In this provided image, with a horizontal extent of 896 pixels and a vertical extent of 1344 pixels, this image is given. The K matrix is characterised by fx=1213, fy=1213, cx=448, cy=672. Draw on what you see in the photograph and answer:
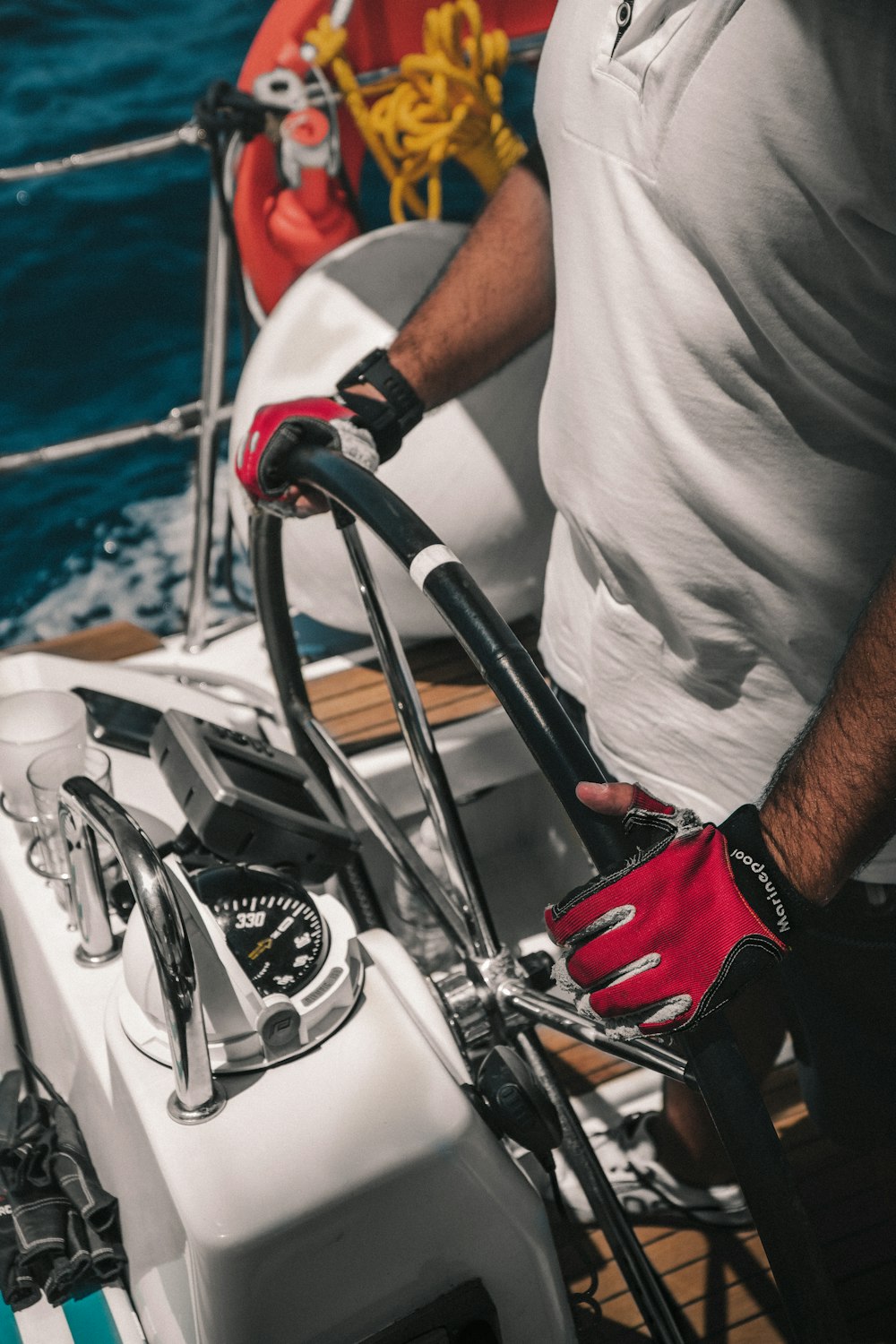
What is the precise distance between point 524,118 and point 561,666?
14.9 ft

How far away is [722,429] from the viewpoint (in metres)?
0.87

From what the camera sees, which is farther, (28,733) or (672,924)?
(28,733)

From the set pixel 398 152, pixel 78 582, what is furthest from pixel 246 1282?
pixel 78 582

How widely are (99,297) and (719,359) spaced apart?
4.13 meters

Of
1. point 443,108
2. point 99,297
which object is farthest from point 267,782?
point 99,297

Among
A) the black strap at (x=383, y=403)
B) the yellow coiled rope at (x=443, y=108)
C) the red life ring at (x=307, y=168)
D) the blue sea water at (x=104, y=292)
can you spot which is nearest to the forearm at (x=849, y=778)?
the black strap at (x=383, y=403)

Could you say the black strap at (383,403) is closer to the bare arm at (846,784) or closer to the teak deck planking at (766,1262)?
the bare arm at (846,784)

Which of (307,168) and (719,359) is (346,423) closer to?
(719,359)

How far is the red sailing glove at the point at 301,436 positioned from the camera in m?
1.02

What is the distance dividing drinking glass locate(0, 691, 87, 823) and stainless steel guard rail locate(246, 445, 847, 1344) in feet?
1.15

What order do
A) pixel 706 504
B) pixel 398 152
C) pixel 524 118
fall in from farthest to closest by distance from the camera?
pixel 524 118 < pixel 398 152 < pixel 706 504

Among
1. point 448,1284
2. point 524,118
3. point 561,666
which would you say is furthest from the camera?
point 524,118

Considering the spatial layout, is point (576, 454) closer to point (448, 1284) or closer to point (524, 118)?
point (448, 1284)

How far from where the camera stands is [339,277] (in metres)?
1.71
